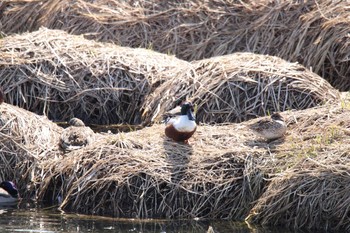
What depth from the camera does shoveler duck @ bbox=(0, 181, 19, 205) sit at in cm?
Answer: 1159

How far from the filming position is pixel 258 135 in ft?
39.9

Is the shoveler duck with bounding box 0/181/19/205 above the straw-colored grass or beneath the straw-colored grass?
beneath

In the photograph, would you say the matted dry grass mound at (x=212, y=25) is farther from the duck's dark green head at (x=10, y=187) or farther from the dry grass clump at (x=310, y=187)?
the duck's dark green head at (x=10, y=187)

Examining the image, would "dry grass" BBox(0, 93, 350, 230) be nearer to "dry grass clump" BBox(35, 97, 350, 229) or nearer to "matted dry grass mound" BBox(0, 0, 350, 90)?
"dry grass clump" BBox(35, 97, 350, 229)

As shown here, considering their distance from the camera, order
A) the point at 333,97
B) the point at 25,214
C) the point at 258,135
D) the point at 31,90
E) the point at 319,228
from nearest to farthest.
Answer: the point at 319,228, the point at 25,214, the point at 258,135, the point at 333,97, the point at 31,90

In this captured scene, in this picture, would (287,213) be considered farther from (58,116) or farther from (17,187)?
(58,116)

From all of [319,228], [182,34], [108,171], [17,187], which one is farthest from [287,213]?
[182,34]

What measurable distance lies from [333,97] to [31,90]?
4001 millimetres

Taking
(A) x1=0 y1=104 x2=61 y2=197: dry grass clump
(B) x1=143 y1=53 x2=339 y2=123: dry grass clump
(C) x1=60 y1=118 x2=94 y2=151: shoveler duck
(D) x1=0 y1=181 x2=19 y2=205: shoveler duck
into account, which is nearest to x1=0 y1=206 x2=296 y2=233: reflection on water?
(D) x1=0 y1=181 x2=19 y2=205: shoveler duck

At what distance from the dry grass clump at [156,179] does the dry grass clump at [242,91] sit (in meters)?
1.59

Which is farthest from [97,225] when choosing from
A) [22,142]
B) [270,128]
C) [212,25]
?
[212,25]

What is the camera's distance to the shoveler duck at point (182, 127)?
12.1 metres

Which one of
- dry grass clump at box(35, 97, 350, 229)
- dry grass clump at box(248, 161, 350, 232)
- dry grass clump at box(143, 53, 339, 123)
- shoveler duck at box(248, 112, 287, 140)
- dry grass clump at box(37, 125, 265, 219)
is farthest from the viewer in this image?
dry grass clump at box(143, 53, 339, 123)

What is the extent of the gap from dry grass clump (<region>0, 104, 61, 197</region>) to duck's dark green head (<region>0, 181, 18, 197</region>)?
274 millimetres
